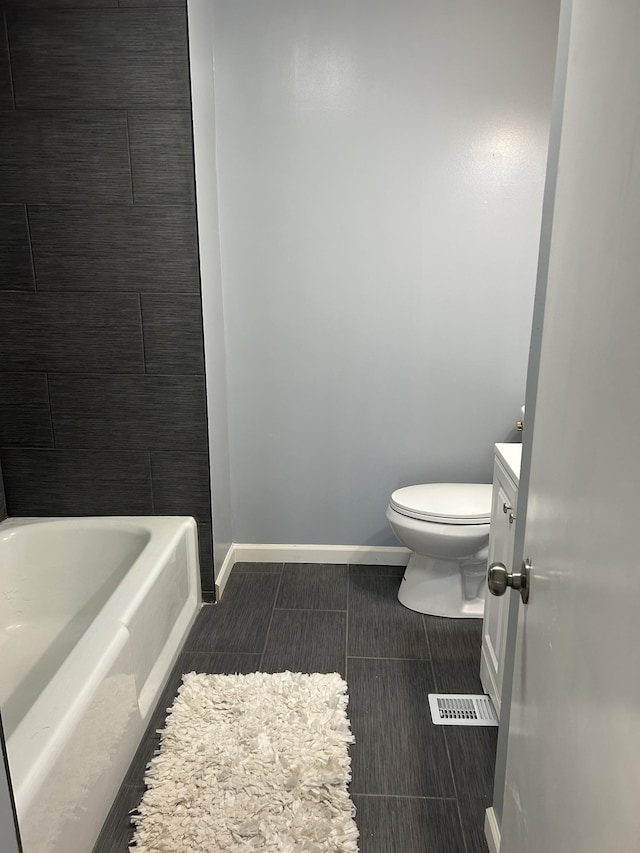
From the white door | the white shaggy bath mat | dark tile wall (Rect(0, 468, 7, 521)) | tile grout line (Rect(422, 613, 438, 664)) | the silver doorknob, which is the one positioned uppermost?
the white door

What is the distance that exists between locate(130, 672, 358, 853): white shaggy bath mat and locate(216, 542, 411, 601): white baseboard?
3.01 feet

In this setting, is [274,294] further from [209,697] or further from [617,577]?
[617,577]

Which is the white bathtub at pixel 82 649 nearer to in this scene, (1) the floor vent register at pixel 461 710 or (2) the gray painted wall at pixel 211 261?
(2) the gray painted wall at pixel 211 261

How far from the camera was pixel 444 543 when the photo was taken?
8.93ft

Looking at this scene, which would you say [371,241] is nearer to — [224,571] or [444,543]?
[444,543]

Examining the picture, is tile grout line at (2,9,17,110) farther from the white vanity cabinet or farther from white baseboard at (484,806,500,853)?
white baseboard at (484,806,500,853)

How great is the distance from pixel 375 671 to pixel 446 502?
2.38 ft

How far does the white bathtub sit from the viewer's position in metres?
1.57

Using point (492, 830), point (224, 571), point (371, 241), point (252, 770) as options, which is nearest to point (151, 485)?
point (224, 571)

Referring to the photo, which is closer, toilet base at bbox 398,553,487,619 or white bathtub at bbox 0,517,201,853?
white bathtub at bbox 0,517,201,853

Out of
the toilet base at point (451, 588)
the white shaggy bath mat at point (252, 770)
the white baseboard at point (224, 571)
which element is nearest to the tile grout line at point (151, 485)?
the white baseboard at point (224, 571)

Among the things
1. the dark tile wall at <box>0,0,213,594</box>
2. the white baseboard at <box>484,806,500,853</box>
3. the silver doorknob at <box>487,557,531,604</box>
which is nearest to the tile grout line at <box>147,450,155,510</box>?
the dark tile wall at <box>0,0,213,594</box>

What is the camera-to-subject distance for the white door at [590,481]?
2.36 ft

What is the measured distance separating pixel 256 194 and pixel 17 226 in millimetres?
965
